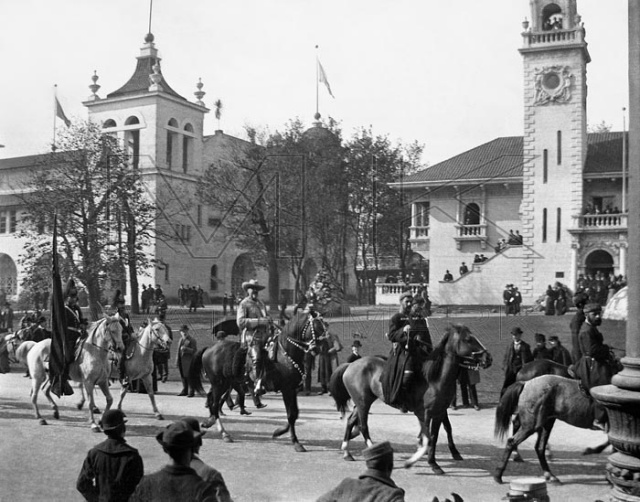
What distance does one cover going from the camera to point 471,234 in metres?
27.5

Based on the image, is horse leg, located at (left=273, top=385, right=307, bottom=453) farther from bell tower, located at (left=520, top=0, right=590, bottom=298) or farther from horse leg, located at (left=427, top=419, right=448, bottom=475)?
bell tower, located at (left=520, top=0, right=590, bottom=298)

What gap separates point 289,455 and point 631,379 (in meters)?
6.88

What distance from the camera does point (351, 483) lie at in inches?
187

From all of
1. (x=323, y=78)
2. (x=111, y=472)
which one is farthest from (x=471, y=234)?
(x=111, y=472)

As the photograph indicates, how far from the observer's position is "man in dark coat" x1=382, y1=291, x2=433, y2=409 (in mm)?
10883

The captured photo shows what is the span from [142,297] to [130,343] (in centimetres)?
829

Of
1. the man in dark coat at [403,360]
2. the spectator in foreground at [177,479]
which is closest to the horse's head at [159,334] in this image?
the man in dark coat at [403,360]

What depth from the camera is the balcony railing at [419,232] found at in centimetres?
2837

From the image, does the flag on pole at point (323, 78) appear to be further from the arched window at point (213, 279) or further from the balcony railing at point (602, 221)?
the balcony railing at point (602, 221)

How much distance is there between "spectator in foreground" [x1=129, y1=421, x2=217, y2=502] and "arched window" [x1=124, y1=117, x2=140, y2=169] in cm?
2127

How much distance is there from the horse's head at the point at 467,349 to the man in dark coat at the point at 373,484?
6187 millimetres

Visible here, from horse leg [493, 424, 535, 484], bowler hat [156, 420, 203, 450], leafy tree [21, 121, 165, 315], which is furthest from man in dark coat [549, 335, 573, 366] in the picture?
leafy tree [21, 121, 165, 315]

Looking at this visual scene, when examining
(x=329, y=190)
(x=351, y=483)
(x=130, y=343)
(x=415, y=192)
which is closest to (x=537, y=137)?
(x=415, y=192)

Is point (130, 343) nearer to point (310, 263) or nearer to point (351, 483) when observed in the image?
point (310, 263)
